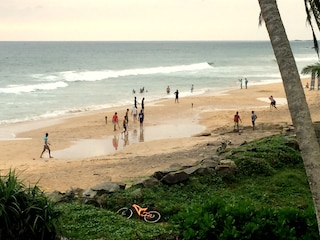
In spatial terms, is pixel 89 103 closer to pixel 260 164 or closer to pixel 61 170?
pixel 61 170

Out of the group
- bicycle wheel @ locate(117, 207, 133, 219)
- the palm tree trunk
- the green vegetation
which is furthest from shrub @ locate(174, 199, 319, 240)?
bicycle wheel @ locate(117, 207, 133, 219)

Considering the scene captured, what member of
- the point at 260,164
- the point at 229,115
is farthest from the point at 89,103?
the point at 260,164

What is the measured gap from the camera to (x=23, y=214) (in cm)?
645

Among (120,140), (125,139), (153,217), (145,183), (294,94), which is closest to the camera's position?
(294,94)

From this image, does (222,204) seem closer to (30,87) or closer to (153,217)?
(153,217)

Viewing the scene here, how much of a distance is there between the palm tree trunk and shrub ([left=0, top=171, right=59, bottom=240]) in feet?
12.9

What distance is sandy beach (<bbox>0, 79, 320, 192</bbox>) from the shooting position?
17594 millimetres

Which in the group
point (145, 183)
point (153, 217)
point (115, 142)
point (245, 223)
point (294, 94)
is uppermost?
point (294, 94)

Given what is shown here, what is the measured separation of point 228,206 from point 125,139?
19.9 meters

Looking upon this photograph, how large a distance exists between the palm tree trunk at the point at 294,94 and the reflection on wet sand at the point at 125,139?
739 inches

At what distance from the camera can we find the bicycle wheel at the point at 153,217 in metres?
9.14

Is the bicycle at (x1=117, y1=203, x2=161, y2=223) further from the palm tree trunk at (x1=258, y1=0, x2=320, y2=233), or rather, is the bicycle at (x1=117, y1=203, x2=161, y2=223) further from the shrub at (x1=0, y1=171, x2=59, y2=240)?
the palm tree trunk at (x1=258, y1=0, x2=320, y2=233)

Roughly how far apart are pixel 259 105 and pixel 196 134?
42.4 ft

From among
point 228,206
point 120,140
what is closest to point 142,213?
point 228,206
